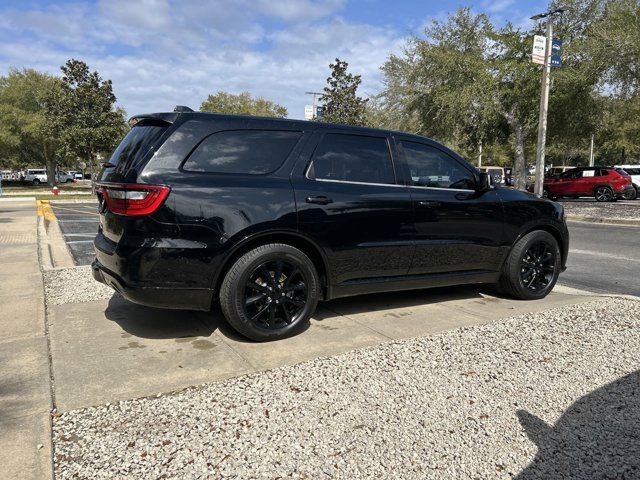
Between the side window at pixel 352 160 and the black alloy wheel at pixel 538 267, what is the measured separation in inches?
76.4

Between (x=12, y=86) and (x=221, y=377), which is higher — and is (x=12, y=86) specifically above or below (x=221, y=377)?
above

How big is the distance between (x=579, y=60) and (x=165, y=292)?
23.5 meters

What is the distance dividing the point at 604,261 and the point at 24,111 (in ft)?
136

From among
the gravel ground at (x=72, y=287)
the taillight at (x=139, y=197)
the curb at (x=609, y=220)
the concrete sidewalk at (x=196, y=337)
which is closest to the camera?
the concrete sidewalk at (x=196, y=337)

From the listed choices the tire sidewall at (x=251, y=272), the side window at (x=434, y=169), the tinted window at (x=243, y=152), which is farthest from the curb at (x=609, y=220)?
the tinted window at (x=243, y=152)

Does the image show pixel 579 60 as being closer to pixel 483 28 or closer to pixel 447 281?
pixel 483 28

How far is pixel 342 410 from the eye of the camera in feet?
9.61

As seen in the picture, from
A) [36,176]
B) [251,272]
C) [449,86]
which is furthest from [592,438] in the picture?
[36,176]

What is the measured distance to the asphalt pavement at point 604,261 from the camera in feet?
21.5

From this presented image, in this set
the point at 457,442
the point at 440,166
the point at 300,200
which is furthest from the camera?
the point at 440,166

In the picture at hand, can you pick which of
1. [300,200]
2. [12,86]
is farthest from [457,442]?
[12,86]

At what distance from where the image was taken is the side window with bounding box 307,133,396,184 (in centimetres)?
421

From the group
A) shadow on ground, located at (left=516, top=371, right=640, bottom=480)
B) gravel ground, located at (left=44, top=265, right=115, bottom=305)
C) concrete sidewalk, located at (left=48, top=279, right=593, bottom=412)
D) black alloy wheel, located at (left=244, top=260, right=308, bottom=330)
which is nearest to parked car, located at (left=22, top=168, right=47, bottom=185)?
gravel ground, located at (left=44, top=265, right=115, bottom=305)

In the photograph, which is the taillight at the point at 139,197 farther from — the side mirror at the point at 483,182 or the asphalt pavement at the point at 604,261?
the asphalt pavement at the point at 604,261
